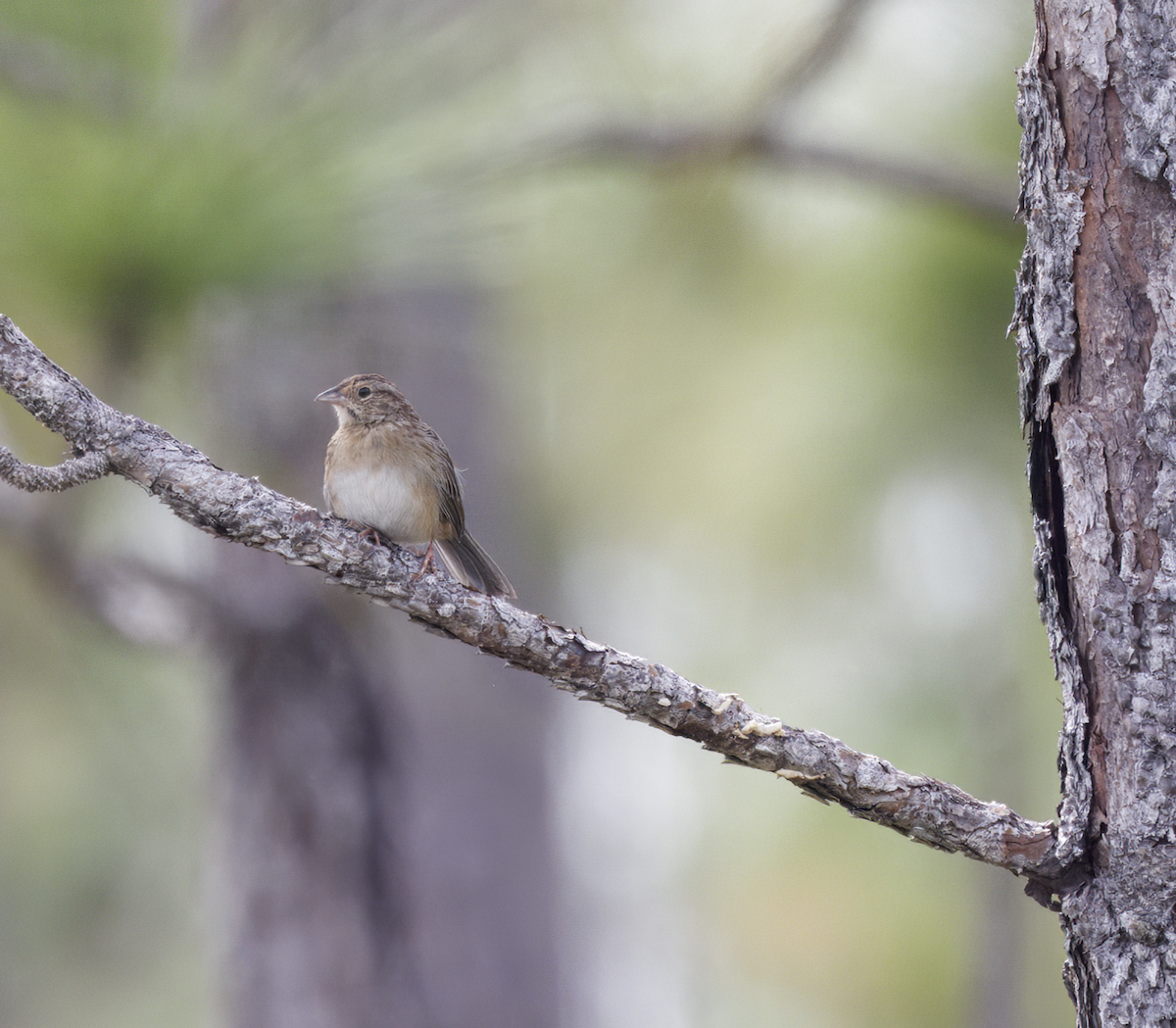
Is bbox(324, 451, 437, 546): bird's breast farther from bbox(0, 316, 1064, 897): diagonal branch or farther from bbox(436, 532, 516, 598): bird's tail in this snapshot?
bbox(0, 316, 1064, 897): diagonal branch

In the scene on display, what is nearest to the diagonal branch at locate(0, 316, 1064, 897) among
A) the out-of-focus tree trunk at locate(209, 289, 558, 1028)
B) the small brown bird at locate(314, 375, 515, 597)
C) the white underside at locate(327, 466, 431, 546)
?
the small brown bird at locate(314, 375, 515, 597)

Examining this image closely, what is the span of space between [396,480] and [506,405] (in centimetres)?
245

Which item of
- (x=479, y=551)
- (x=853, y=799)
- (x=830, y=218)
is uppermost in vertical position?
(x=830, y=218)

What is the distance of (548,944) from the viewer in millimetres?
4504

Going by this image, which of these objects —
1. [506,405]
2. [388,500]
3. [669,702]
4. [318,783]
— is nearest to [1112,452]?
[669,702]

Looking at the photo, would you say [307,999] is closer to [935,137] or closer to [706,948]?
[935,137]

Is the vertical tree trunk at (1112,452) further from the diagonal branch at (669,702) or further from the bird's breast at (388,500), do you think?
the bird's breast at (388,500)

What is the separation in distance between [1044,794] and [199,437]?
12.8ft

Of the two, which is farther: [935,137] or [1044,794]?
[1044,794]

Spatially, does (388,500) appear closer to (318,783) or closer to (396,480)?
(396,480)

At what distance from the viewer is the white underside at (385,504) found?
8.82 ft

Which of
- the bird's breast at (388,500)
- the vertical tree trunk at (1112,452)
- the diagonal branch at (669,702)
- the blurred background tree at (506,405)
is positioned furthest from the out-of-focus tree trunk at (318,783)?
the vertical tree trunk at (1112,452)

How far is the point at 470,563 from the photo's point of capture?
2889 mm

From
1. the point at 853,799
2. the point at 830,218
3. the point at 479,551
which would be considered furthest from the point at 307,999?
the point at 830,218
